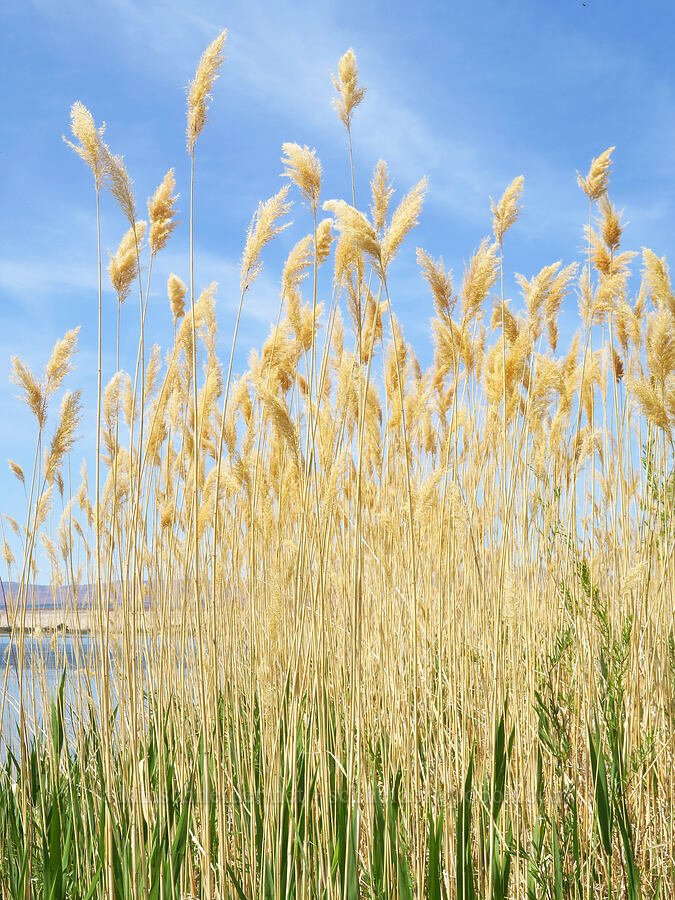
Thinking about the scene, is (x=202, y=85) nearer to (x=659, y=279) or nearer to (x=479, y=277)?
(x=479, y=277)

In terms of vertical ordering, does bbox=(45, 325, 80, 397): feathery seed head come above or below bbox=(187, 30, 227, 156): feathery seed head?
below

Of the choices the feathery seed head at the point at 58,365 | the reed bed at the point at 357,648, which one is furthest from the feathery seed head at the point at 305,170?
the feathery seed head at the point at 58,365

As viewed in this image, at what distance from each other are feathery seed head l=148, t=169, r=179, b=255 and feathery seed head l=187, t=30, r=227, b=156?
199mm

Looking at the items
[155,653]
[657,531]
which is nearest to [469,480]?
[657,531]

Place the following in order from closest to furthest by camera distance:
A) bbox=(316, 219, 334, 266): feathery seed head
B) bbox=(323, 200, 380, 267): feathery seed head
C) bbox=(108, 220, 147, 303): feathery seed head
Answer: bbox=(323, 200, 380, 267): feathery seed head < bbox=(108, 220, 147, 303): feathery seed head < bbox=(316, 219, 334, 266): feathery seed head

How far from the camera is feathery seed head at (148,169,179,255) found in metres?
1.67

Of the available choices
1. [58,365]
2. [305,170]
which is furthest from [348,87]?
[58,365]

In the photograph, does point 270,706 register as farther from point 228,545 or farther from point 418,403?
point 228,545

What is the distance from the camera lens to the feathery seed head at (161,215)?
1672 millimetres

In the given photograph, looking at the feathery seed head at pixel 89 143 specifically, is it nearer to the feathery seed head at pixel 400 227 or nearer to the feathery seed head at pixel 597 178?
the feathery seed head at pixel 400 227

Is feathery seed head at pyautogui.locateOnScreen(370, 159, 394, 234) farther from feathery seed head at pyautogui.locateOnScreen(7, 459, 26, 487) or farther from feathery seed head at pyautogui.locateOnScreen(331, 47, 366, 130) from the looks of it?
feathery seed head at pyautogui.locateOnScreen(7, 459, 26, 487)

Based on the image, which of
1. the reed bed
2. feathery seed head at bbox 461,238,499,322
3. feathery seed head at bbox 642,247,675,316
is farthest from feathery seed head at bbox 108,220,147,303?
feathery seed head at bbox 642,247,675,316

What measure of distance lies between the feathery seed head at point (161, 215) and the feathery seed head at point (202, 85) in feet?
0.65

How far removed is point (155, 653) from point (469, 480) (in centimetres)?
111
